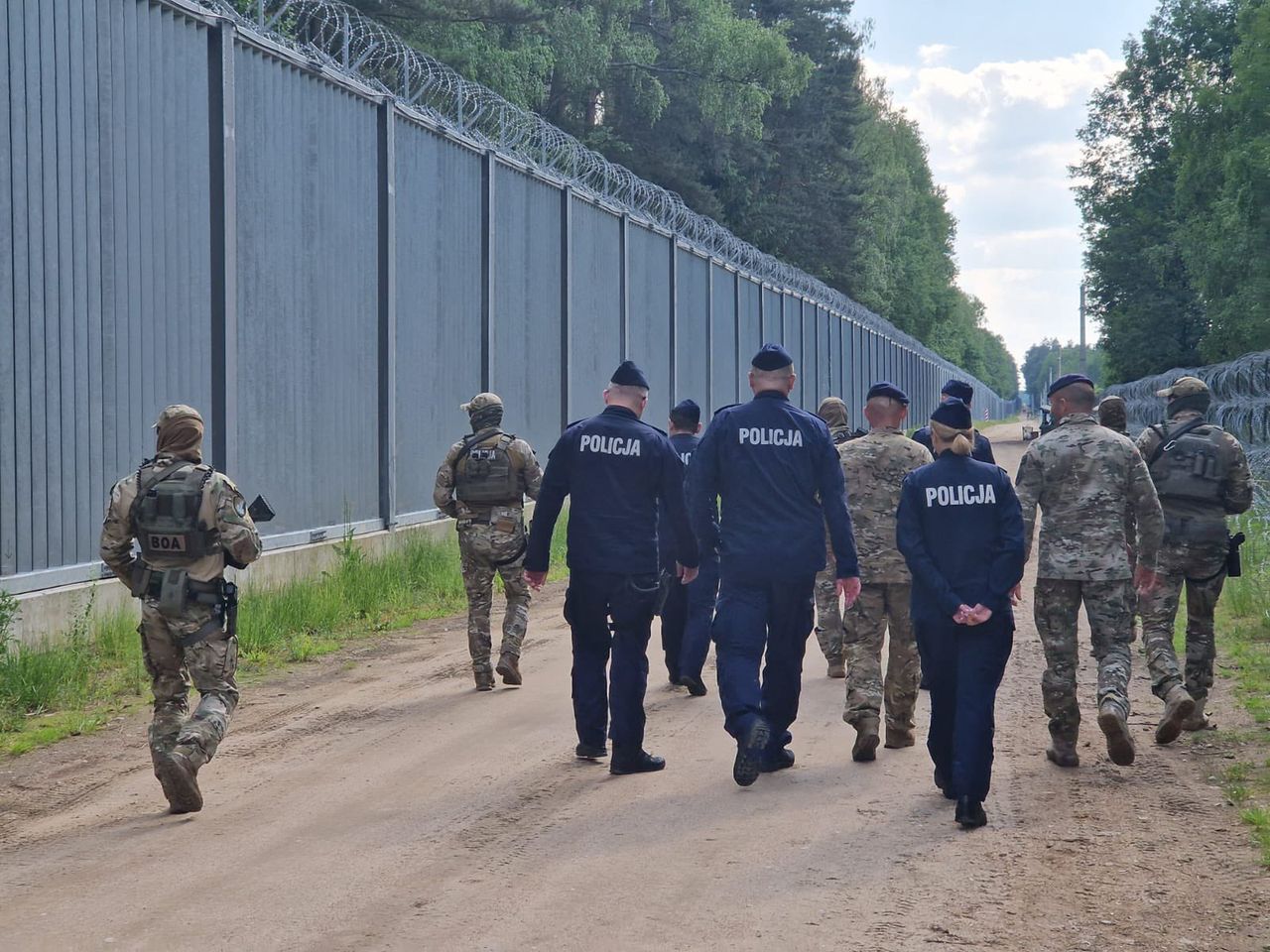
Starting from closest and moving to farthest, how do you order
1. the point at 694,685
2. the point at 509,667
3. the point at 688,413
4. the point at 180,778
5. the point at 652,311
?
the point at 180,778
the point at 694,685
the point at 509,667
the point at 688,413
the point at 652,311

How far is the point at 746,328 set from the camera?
3750cm

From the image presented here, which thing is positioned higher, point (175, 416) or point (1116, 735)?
point (175, 416)

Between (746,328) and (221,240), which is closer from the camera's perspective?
(221,240)

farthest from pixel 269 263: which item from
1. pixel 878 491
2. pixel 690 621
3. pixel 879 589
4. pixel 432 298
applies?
pixel 879 589

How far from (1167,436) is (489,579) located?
4.40 metres

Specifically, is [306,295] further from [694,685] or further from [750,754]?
[750,754]

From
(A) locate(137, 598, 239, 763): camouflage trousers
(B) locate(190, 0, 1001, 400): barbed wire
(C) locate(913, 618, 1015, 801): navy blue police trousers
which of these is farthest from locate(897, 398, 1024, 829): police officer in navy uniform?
(B) locate(190, 0, 1001, 400): barbed wire

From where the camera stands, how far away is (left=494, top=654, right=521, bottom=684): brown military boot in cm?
1002

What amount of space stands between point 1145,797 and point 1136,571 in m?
1.39

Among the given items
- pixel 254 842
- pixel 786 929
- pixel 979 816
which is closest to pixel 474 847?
pixel 254 842

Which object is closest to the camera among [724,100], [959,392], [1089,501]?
[1089,501]

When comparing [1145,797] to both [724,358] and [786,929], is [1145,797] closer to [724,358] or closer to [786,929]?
[786,929]

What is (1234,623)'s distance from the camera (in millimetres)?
12719

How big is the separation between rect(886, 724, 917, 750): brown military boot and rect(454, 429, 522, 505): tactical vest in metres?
3.18
